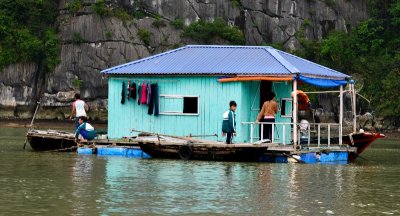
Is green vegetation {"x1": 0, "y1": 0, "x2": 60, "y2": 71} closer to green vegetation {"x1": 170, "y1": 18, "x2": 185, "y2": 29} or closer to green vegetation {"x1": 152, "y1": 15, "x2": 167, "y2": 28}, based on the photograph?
green vegetation {"x1": 152, "y1": 15, "x2": 167, "y2": 28}

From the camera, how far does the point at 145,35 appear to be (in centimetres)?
6688

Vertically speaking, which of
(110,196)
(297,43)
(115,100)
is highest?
(297,43)

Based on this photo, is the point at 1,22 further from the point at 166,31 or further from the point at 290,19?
the point at 290,19

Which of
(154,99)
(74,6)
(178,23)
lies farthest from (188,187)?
(74,6)

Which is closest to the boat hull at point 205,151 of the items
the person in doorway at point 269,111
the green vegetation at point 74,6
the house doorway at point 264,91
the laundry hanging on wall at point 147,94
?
the person in doorway at point 269,111

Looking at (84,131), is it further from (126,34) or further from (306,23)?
(306,23)

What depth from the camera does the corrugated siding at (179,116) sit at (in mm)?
30750

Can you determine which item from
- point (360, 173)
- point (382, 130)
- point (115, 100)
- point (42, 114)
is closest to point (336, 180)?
point (360, 173)

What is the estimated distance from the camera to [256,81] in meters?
31.0

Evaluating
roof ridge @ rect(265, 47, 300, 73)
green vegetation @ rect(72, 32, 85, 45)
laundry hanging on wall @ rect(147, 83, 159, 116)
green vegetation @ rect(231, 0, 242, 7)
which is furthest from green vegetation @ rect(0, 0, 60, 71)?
roof ridge @ rect(265, 47, 300, 73)

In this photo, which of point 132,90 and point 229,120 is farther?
point 132,90

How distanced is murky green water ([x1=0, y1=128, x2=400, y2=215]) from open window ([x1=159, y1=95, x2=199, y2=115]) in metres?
3.68

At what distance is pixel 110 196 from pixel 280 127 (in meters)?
14.1

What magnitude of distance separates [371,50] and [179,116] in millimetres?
40455
